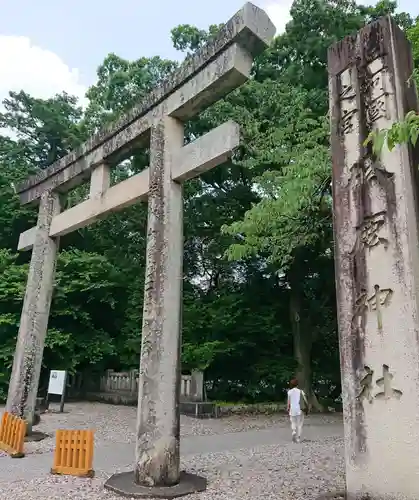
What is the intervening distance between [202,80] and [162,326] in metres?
3.24

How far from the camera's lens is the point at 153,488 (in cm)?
520

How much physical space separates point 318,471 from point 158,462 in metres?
2.53

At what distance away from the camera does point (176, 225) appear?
6102mm

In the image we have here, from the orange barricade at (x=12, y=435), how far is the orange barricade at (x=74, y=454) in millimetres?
1522

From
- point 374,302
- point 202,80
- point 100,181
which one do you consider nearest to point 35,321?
point 100,181

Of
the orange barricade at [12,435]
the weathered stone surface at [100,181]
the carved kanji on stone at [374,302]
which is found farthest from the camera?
the weathered stone surface at [100,181]

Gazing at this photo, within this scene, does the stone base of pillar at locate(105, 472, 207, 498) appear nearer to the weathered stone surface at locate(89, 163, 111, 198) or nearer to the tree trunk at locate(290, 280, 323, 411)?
the weathered stone surface at locate(89, 163, 111, 198)

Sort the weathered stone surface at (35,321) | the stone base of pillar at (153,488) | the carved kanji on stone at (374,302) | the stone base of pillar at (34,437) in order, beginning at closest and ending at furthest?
the carved kanji on stone at (374,302) < the stone base of pillar at (153,488) < the stone base of pillar at (34,437) < the weathered stone surface at (35,321)

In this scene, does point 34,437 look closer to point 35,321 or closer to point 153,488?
point 35,321

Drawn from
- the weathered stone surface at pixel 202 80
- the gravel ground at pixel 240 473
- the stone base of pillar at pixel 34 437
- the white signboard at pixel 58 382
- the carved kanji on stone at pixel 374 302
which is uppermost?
the weathered stone surface at pixel 202 80

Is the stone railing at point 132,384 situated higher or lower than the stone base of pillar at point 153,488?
higher

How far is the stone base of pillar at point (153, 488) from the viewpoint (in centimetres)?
505

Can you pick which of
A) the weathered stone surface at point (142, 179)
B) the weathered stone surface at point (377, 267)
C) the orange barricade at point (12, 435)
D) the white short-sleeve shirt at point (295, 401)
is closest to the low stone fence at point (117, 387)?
the white short-sleeve shirt at point (295, 401)

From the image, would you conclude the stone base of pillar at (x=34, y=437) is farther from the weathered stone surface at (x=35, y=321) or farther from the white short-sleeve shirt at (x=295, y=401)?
the white short-sleeve shirt at (x=295, y=401)
